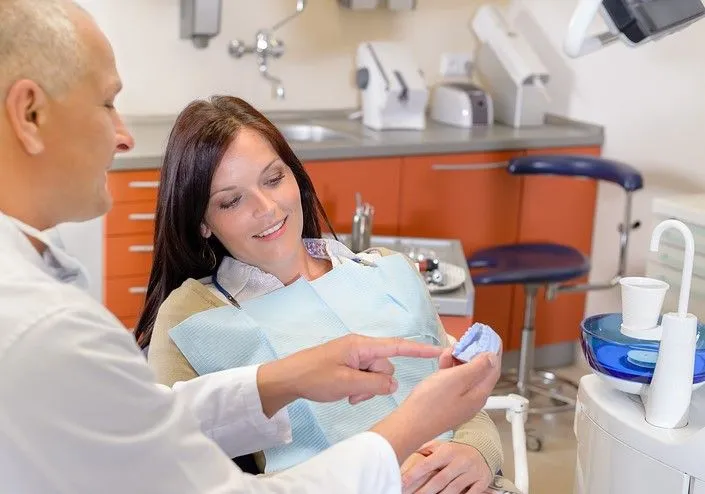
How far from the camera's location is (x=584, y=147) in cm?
376

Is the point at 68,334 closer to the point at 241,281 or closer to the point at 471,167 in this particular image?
the point at 241,281

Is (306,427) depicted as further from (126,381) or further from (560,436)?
(560,436)

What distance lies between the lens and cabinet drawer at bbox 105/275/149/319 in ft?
10.4

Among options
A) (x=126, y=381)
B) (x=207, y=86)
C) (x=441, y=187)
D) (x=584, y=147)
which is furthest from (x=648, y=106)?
A: (x=126, y=381)

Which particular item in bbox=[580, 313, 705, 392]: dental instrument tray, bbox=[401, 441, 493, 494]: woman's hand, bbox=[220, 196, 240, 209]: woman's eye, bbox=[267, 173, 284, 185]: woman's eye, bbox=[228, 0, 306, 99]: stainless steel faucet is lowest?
bbox=[401, 441, 493, 494]: woman's hand

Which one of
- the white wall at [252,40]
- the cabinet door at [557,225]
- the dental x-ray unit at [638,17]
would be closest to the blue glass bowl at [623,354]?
the dental x-ray unit at [638,17]

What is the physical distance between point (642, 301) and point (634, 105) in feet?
7.61

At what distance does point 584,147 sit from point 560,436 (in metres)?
1.07

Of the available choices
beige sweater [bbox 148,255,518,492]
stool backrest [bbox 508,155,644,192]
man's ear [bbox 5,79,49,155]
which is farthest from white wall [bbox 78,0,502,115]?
man's ear [bbox 5,79,49,155]

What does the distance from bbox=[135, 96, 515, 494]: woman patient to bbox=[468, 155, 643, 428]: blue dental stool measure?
1.44 metres

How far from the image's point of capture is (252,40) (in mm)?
3760

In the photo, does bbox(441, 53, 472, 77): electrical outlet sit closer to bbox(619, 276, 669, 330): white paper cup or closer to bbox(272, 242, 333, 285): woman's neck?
bbox(272, 242, 333, 285): woman's neck

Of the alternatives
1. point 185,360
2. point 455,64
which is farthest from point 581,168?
point 185,360

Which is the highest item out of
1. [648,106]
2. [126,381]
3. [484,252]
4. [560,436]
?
[648,106]
